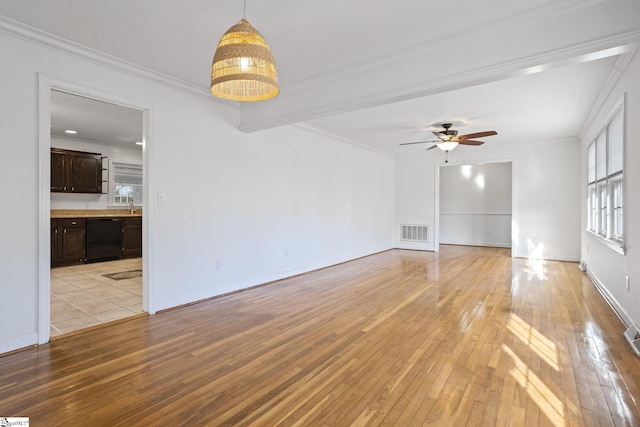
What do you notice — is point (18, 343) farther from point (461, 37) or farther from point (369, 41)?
point (461, 37)

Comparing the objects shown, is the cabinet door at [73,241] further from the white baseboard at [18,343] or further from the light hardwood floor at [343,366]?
the white baseboard at [18,343]

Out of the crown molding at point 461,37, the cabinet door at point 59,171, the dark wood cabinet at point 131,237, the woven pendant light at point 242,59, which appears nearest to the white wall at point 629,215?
the crown molding at point 461,37

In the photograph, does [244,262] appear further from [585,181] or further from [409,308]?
[585,181]

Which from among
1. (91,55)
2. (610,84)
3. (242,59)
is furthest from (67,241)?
(610,84)

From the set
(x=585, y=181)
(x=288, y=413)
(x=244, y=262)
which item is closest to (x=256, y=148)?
(x=244, y=262)

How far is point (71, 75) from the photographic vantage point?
2.93 m

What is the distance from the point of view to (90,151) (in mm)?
6980

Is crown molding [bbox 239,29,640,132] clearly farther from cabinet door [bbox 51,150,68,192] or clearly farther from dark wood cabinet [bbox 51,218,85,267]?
cabinet door [bbox 51,150,68,192]

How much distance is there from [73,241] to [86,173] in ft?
4.84

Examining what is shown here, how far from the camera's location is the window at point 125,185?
7.45m

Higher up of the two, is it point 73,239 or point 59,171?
point 59,171

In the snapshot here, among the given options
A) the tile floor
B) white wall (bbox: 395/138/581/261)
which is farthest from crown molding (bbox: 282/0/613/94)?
white wall (bbox: 395/138/581/261)

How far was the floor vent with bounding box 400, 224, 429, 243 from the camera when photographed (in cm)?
839

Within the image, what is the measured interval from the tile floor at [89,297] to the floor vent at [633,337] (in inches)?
179
